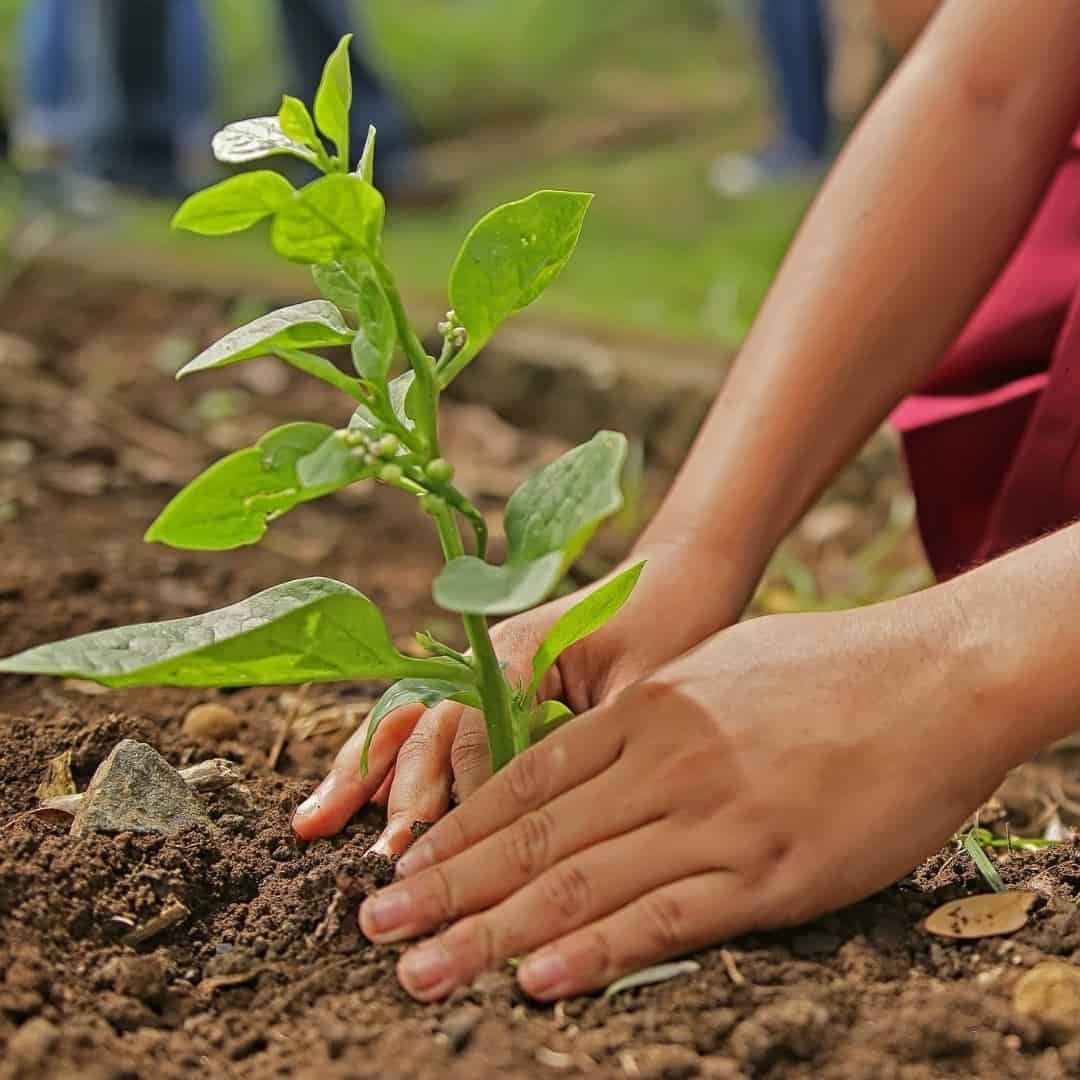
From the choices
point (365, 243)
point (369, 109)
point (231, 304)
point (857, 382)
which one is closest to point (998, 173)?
point (857, 382)

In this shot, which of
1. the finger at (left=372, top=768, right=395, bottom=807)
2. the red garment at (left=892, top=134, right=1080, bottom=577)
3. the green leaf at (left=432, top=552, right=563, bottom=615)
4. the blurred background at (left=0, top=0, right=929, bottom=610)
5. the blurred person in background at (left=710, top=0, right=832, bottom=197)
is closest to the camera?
the green leaf at (left=432, top=552, right=563, bottom=615)

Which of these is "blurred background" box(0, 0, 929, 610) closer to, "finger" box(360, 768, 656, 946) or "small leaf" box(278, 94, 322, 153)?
"finger" box(360, 768, 656, 946)

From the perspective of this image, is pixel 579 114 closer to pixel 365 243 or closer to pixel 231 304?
pixel 231 304

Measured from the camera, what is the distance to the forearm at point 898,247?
144cm

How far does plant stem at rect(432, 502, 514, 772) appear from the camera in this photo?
1008 millimetres

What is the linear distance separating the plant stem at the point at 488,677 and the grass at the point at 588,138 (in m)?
1.71

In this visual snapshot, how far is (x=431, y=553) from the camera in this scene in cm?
216

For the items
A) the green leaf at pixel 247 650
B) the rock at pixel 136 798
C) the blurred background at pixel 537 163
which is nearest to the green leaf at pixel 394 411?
the green leaf at pixel 247 650

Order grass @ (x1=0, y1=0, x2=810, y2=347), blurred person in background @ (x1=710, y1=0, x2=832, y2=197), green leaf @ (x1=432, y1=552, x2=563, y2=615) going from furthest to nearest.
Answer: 1. blurred person in background @ (x1=710, y1=0, x2=832, y2=197)
2. grass @ (x1=0, y1=0, x2=810, y2=347)
3. green leaf @ (x1=432, y1=552, x2=563, y2=615)

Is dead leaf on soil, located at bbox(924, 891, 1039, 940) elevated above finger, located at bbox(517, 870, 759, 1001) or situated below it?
below

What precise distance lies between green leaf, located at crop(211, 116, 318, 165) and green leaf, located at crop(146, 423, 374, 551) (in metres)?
0.16

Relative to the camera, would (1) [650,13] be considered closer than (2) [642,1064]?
No

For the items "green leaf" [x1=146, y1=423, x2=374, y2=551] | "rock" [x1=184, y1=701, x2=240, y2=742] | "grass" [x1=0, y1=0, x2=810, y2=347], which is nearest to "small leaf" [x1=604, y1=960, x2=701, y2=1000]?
"green leaf" [x1=146, y1=423, x2=374, y2=551]

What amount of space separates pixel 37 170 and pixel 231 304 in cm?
140
